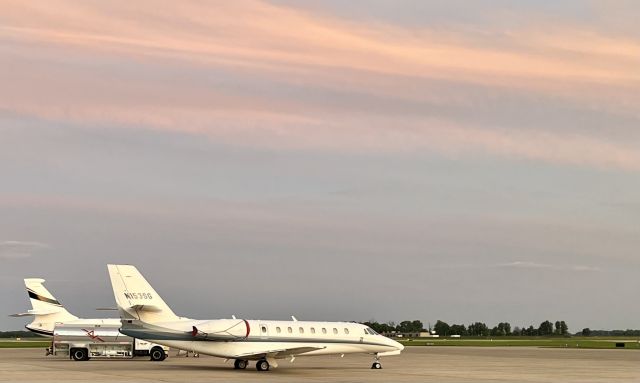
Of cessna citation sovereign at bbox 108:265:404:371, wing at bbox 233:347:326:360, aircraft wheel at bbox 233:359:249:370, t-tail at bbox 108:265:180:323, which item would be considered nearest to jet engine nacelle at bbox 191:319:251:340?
cessna citation sovereign at bbox 108:265:404:371

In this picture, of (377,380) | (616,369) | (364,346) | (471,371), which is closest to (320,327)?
(364,346)

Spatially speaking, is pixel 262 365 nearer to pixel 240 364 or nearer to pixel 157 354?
pixel 240 364

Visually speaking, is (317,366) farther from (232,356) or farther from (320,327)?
(232,356)

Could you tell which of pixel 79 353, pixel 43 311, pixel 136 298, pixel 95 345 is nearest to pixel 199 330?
pixel 136 298

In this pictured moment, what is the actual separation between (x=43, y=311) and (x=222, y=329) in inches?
1135

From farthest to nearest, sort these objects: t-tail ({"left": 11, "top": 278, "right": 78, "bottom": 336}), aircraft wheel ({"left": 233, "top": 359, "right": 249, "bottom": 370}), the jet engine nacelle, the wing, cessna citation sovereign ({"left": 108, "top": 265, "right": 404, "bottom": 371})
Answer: t-tail ({"left": 11, "top": 278, "right": 78, "bottom": 336}) → aircraft wheel ({"left": 233, "top": 359, "right": 249, "bottom": 370}) → the wing → the jet engine nacelle → cessna citation sovereign ({"left": 108, "top": 265, "right": 404, "bottom": 371})

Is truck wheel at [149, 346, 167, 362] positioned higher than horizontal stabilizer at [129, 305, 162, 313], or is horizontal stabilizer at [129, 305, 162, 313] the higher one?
horizontal stabilizer at [129, 305, 162, 313]

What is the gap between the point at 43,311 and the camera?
72.9 m

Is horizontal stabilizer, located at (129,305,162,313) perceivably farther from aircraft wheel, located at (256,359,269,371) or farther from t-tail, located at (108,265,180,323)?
aircraft wheel, located at (256,359,269,371)

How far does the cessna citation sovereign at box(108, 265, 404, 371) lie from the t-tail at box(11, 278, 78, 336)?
2637 centimetres

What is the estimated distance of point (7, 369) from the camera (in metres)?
47.5

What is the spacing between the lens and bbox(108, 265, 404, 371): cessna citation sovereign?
159 feet

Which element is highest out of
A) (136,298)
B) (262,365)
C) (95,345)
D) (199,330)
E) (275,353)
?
(136,298)

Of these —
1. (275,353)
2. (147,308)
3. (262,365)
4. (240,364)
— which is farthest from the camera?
(240,364)
